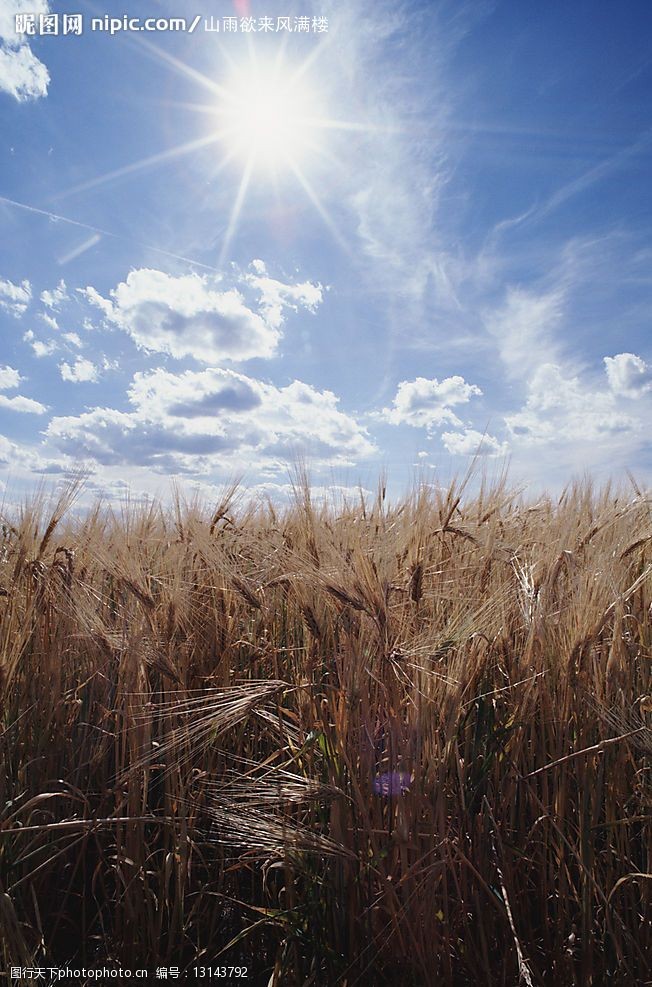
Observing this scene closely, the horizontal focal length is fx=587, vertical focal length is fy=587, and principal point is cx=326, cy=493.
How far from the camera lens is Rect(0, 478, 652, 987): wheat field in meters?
1.30

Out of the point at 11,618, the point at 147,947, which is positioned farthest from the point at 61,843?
the point at 11,618

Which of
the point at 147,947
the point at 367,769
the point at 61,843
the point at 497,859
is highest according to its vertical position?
the point at 367,769

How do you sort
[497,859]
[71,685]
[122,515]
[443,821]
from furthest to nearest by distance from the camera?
[122,515] → [71,685] → [497,859] → [443,821]

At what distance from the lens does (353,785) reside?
4.17ft

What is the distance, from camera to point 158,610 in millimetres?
1830

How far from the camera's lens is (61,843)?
5.46 feet

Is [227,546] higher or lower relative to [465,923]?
higher

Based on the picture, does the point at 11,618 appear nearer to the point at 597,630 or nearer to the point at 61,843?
the point at 61,843

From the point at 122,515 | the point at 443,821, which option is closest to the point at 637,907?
the point at 443,821

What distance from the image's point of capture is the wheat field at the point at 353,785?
1300 millimetres

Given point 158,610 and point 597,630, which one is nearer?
point 597,630

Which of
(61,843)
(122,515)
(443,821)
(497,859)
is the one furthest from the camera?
(122,515)

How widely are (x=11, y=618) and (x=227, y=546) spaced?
34.9 inches

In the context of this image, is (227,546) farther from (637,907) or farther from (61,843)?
(637,907)
